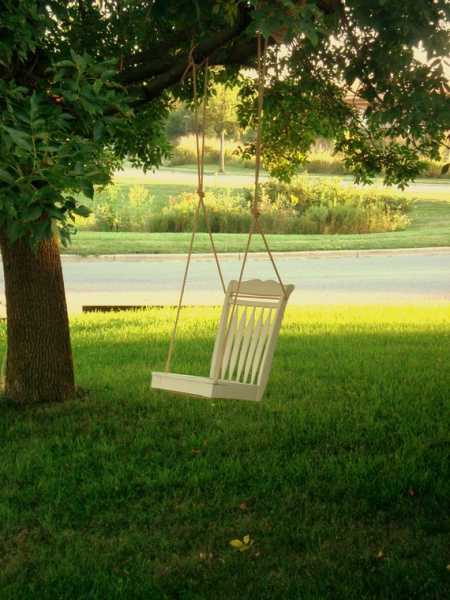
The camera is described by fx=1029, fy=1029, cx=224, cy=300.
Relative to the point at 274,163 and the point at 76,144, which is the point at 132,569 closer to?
the point at 76,144

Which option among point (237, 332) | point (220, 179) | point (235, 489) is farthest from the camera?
point (220, 179)

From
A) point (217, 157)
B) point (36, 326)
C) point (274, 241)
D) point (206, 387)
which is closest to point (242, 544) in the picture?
point (206, 387)

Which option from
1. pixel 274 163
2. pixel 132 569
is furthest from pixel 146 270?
pixel 132 569

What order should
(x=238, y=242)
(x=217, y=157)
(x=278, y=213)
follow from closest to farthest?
1. (x=238, y=242)
2. (x=278, y=213)
3. (x=217, y=157)

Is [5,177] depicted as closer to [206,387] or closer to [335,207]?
[206,387]

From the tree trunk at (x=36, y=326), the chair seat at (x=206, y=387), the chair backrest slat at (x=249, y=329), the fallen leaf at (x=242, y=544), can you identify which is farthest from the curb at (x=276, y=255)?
the fallen leaf at (x=242, y=544)

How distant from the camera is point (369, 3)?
5445 millimetres

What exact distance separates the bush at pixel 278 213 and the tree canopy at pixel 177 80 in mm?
18606

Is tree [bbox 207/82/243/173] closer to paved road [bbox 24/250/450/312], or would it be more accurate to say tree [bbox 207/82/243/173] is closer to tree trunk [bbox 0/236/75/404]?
paved road [bbox 24/250/450/312]

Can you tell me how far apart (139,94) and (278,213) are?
22074mm

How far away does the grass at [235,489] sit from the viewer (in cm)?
512

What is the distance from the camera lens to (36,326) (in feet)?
27.6

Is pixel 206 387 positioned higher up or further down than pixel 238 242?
higher up

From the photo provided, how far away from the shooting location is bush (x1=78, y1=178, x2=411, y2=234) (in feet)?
94.5
